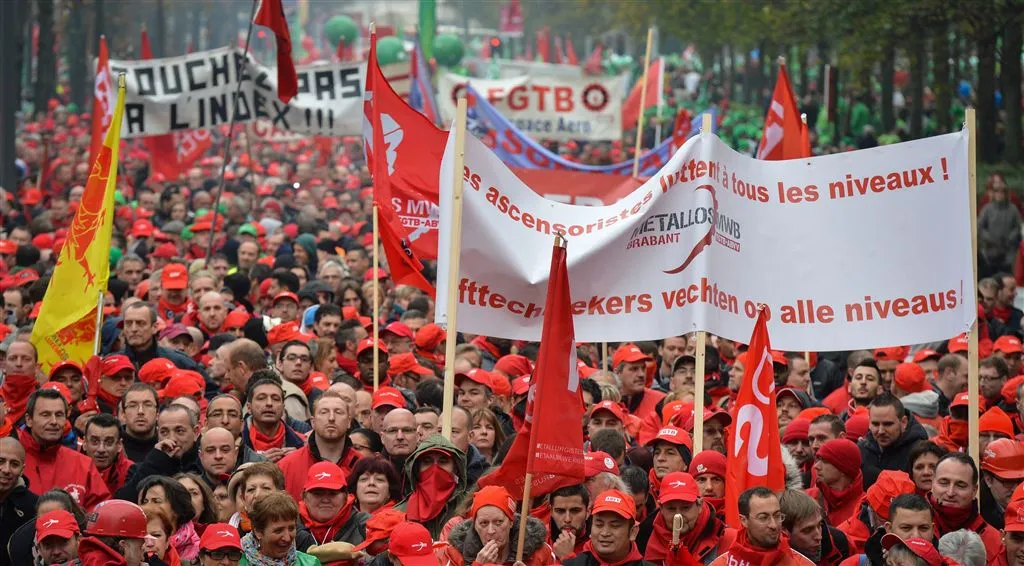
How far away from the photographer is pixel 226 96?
1884cm

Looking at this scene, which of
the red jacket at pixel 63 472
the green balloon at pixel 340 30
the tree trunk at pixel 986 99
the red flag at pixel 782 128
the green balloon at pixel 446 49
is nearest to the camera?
the red jacket at pixel 63 472

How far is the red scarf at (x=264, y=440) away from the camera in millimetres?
9625

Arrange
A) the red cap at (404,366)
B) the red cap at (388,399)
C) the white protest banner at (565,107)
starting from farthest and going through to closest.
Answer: the white protest banner at (565,107) → the red cap at (404,366) → the red cap at (388,399)

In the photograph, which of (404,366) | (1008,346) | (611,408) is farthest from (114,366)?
(1008,346)

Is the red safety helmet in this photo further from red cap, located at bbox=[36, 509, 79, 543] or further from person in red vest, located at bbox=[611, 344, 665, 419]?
person in red vest, located at bbox=[611, 344, 665, 419]

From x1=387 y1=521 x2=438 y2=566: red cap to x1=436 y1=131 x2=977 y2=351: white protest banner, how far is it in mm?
2050

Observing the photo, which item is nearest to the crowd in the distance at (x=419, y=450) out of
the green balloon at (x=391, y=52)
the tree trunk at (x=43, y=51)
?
the tree trunk at (x=43, y=51)

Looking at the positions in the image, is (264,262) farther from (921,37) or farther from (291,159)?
(291,159)

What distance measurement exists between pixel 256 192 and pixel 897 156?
18882 millimetres

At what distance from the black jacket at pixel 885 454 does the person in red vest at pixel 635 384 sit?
2.17 metres

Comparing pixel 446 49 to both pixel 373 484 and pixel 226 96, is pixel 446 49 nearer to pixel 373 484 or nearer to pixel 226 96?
pixel 226 96

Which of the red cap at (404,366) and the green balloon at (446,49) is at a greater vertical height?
the green balloon at (446,49)

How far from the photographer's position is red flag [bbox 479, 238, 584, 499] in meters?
7.46

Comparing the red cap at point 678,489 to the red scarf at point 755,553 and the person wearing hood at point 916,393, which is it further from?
the person wearing hood at point 916,393
